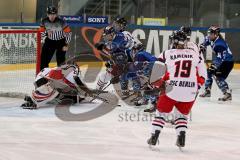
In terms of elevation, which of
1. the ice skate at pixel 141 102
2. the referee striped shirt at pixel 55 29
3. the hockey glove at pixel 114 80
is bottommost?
the ice skate at pixel 141 102

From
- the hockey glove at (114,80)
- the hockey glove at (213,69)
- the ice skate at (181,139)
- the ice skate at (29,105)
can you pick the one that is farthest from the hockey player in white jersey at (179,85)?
the hockey glove at (213,69)

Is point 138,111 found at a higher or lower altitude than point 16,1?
lower

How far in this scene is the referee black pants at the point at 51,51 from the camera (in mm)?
8437

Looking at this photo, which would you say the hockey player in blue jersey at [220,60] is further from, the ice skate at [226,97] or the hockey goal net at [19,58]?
the hockey goal net at [19,58]

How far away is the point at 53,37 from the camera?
850 cm

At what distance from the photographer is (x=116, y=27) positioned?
25.7 ft

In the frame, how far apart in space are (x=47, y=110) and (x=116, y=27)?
1524mm

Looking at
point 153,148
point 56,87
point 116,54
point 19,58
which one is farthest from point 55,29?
point 153,148

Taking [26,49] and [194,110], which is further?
[26,49]

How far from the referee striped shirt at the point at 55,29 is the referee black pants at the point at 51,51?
0.07 m

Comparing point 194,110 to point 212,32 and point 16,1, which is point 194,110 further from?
point 16,1

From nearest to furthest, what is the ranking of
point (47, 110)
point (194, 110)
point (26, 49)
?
1. point (47, 110)
2. point (194, 110)
3. point (26, 49)

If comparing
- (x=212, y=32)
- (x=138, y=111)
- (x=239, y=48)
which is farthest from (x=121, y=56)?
(x=239, y=48)

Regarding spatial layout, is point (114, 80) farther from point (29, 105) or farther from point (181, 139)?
point (181, 139)
